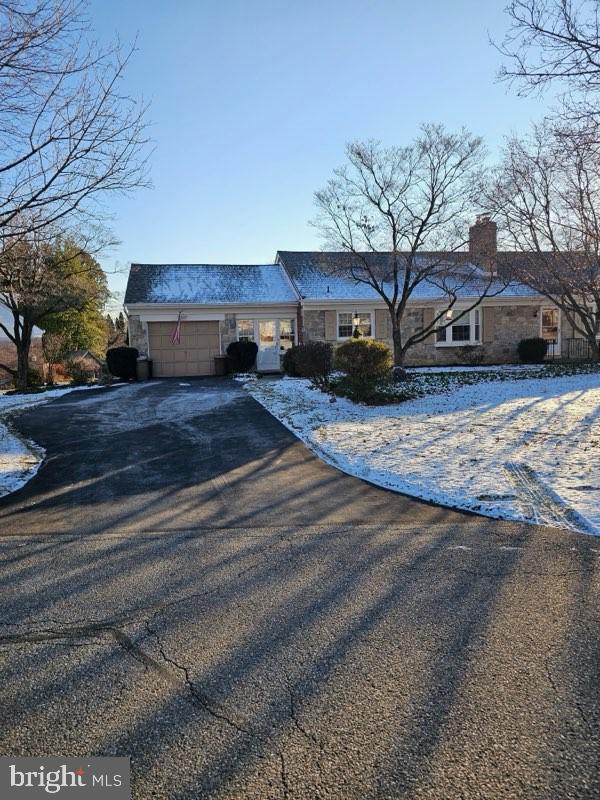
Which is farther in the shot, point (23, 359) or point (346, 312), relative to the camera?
point (346, 312)

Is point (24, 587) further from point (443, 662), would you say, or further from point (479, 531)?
point (479, 531)

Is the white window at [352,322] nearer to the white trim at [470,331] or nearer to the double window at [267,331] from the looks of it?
the double window at [267,331]

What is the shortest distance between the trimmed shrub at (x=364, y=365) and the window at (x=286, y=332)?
10.4 m

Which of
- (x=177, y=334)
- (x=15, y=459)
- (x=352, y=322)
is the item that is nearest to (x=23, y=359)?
(x=177, y=334)

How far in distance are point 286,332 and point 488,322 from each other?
8.80 meters

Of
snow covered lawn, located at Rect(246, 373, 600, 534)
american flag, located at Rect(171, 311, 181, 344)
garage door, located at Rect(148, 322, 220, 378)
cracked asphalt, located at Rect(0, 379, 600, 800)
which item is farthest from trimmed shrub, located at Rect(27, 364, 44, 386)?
cracked asphalt, located at Rect(0, 379, 600, 800)

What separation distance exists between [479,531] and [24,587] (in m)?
3.49

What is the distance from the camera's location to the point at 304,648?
2.76 metres

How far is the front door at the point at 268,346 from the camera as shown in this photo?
72.4ft

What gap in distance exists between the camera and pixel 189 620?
3086mm

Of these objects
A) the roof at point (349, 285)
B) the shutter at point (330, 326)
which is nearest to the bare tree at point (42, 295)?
the roof at point (349, 285)

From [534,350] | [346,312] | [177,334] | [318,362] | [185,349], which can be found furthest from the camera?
[534,350]

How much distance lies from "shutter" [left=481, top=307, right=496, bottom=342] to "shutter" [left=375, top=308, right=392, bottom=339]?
4356 mm

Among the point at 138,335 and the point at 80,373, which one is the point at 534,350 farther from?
the point at 80,373
